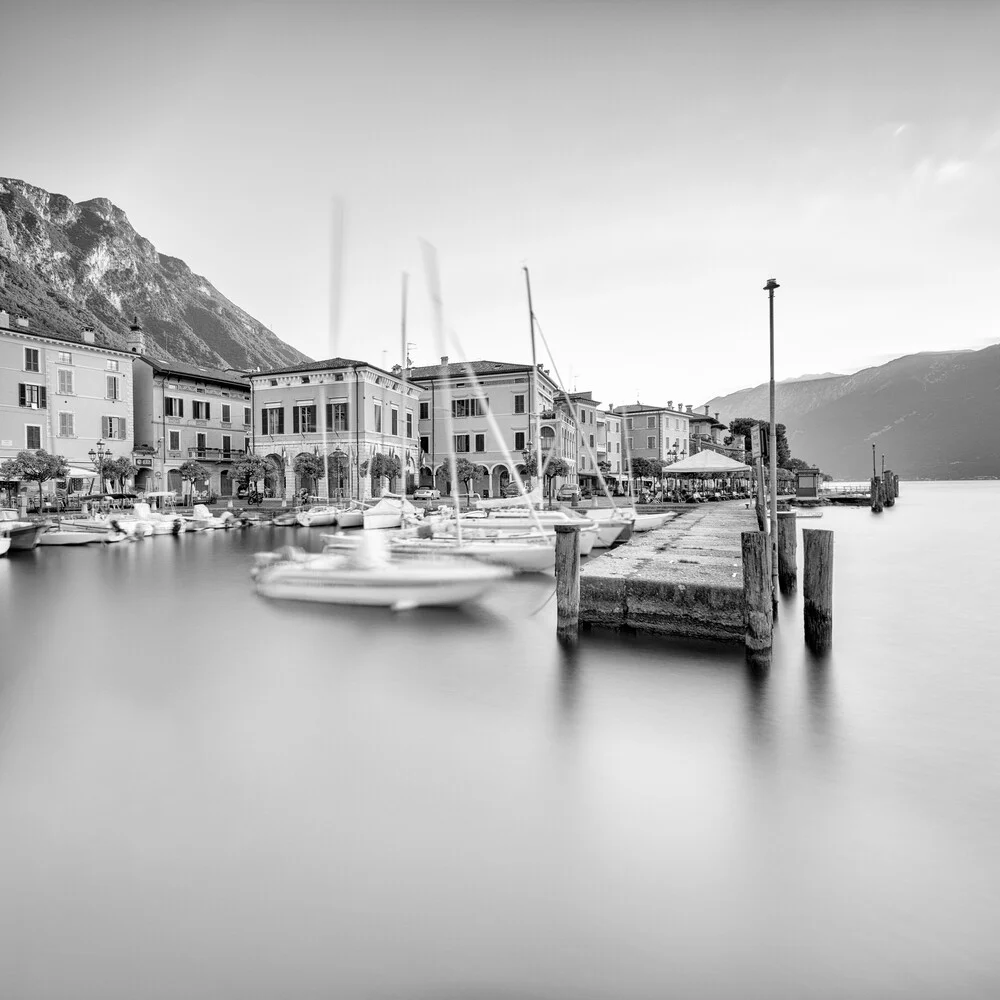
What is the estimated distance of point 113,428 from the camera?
40.9m

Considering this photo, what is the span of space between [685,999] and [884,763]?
453 cm

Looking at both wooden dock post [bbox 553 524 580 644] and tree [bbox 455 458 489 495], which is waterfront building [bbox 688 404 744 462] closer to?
tree [bbox 455 458 489 495]

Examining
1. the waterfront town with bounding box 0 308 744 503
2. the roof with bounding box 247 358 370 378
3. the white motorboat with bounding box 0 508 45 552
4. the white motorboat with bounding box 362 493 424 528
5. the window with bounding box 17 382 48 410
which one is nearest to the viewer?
the white motorboat with bounding box 0 508 45 552

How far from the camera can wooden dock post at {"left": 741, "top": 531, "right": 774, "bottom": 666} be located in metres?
8.98

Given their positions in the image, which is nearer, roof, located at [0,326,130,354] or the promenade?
the promenade

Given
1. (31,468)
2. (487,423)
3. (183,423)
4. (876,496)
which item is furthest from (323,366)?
(876,496)

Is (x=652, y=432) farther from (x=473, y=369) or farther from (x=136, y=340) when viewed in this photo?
(x=136, y=340)

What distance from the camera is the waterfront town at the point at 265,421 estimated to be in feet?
121

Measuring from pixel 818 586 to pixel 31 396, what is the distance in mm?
43611

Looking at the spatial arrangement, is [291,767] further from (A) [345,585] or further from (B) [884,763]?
(A) [345,585]

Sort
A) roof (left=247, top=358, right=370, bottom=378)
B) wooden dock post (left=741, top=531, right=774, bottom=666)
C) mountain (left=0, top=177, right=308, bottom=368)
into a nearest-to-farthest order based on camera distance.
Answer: wooden dock post (left=741, top=531, right=774, bottom=666) → roof (left=247, top=358, right=370, bottom=378) → mountain (left=0, top=177, right=308, bottom=368)

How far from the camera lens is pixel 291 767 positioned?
673cm

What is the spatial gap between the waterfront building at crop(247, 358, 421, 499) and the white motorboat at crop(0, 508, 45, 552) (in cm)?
1867

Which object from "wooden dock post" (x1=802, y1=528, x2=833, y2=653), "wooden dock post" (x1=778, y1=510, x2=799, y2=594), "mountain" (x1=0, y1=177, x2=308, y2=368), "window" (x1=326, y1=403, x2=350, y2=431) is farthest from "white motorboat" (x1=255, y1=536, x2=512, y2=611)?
"mountain" (x1=0, y1=177, x2=308, y2=368)
